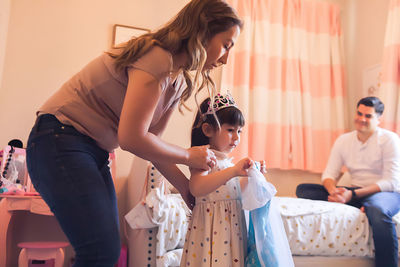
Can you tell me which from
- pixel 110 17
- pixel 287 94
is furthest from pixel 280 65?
pixel 110 17

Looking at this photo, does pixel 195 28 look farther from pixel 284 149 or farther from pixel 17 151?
pixel 284 149

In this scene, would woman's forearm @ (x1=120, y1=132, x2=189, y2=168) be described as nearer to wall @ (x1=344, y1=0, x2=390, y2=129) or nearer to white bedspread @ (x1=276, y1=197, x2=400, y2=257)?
white bedspread @ (x1=276, y1=197, x2=400, y2=257)

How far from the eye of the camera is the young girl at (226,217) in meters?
1.28

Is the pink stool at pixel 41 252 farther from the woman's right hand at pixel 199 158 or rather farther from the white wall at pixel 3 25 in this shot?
the woman's right hand at pixel 199 158

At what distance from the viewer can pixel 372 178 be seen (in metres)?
2.62

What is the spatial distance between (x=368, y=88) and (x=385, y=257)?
74.4 inches

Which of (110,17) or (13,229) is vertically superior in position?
(110,17)

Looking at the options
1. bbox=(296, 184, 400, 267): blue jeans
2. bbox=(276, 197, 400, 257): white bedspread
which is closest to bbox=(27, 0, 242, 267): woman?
bbox=(276, 197, 400, 257): white bedspread

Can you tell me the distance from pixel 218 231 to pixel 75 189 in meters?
0.63

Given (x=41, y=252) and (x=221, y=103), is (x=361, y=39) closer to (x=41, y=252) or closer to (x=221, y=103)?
(x=221, y=103)

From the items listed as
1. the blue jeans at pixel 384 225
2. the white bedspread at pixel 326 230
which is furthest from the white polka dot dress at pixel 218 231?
the blue jeans at pixel 384 225

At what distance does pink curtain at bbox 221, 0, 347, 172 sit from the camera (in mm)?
3236

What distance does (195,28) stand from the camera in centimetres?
97

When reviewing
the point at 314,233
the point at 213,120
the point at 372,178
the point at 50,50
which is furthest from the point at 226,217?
the point at 50,50
